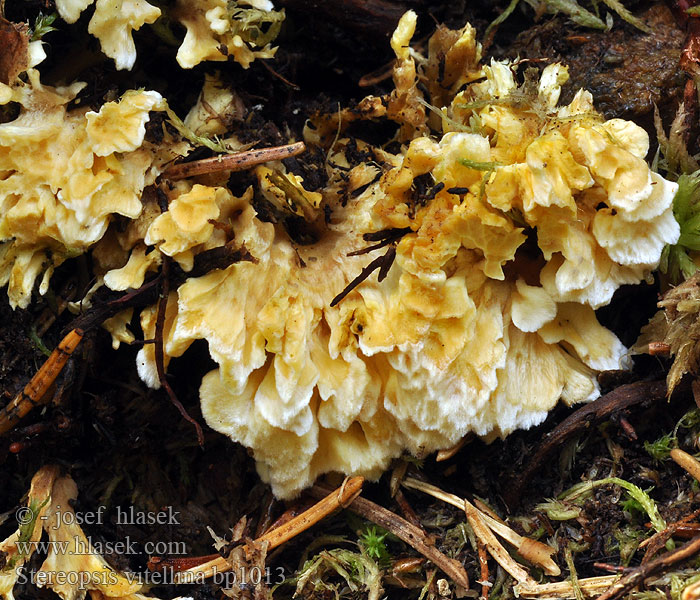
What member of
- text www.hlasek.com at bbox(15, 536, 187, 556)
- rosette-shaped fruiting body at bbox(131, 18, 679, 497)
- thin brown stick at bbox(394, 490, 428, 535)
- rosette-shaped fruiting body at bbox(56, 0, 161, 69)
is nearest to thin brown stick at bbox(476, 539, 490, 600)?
thin brown stick at bbox(394, 490, 428, 535)

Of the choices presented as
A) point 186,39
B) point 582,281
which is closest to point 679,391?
point 582,281

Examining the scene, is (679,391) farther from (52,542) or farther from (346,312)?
(52,542)

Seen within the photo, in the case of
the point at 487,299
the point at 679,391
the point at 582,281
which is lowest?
the point at 679,391

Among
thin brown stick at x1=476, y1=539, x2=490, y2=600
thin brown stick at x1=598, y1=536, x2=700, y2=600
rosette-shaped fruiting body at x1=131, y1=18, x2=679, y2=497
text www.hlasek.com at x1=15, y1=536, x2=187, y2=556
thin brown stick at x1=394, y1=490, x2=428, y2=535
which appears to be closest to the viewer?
thin brown stick at x1=598, y1=536, x2=700, y2=600

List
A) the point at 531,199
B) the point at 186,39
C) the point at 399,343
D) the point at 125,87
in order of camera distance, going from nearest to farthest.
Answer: the point at 531,199 → the point at 399,343 → the point at 186,39 → the point at 125,87

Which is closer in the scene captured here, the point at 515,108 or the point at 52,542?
the point at 515,108

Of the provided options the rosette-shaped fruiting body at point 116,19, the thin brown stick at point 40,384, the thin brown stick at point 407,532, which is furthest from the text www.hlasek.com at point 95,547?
the rosette-shaped fruiting body at point 116,19

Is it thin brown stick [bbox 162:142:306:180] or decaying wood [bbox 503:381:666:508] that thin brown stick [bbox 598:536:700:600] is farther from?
thin brown stick [bbox 162:142:306:180]
